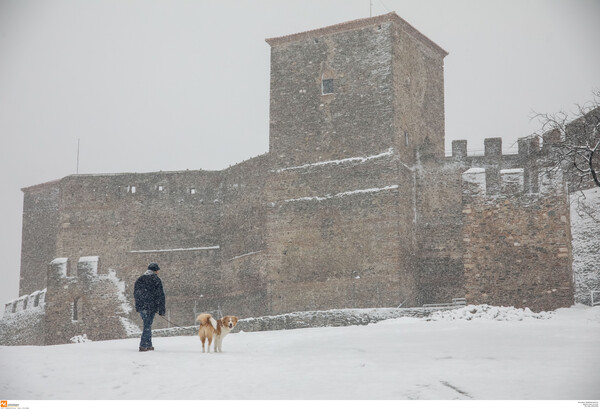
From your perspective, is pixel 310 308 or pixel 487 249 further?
pixel 310 308

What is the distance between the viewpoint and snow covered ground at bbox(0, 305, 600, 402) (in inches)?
400

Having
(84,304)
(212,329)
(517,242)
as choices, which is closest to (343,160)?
(517,242)

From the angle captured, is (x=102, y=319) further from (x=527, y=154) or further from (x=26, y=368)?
(x=26, y=368)

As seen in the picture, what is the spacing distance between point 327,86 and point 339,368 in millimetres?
18382

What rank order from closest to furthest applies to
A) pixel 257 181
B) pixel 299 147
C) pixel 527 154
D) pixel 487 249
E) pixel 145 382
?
pixel 145 382 < pixel 487 249 < pixel 527 154 < pixel 299 147 < pixel 257 181

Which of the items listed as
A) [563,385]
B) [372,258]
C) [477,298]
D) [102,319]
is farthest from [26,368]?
[102,319]

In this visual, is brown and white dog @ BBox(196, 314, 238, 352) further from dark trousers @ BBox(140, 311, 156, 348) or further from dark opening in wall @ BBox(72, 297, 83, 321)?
dark opening in wall @ BBox(72, 297, 83, 321)

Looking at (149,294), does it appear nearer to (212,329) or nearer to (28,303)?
(212,329)

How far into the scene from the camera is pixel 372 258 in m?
27.1

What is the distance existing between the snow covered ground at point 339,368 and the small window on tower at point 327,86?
14858mm

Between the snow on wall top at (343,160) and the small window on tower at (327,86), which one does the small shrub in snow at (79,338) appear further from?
the small window on tower at (327,86)

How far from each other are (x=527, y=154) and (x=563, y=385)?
17.4m

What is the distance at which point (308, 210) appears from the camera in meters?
28.6
